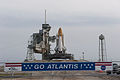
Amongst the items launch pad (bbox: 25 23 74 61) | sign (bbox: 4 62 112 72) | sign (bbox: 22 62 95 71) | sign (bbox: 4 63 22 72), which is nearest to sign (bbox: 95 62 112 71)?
sign (bbox: 4 62 112 72)

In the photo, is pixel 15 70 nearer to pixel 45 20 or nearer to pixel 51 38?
pixel 51 38

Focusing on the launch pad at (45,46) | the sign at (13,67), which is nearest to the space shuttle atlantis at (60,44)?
the launch pad at (45,46)

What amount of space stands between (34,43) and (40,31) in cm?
626

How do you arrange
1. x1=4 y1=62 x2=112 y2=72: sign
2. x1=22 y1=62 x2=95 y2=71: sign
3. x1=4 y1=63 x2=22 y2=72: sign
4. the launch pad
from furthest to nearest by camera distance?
the launch pad < x1=22 y1=62 x2=95 y2=71: sign < x1=4 y1=62 x2=112 y2=72: sign < x1=4 y1=63 x2=22 y2=72: sign

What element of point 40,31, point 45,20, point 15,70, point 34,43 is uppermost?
point 45,20

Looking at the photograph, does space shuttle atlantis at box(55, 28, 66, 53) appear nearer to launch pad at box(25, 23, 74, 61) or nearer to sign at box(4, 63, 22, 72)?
launch pad at box(25, 23, 74, 61)

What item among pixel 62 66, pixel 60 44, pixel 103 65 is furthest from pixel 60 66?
pixel 60 44

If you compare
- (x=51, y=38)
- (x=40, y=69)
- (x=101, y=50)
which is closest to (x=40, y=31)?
(x=51, y=38)

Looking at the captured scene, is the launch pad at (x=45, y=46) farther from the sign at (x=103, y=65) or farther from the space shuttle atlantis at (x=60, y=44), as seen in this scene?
the sign at (x=103, y=65)

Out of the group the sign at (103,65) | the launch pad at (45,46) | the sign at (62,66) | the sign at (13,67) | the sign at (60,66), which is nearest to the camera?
the sign at (13,67)

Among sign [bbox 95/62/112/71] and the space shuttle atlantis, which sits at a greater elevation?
the space shuttle atlantis

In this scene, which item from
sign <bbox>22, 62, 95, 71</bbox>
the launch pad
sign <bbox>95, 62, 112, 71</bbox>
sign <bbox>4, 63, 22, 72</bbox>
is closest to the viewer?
sign <bbox>4, 63, 22, 72</bbox>

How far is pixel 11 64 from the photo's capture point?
19.8m

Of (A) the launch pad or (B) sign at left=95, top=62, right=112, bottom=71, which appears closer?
(B) sign at left=95, top=62, right=112, bottom=71
